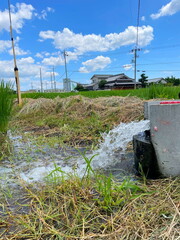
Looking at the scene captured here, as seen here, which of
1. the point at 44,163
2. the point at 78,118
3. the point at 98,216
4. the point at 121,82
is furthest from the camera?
the point at 121,82

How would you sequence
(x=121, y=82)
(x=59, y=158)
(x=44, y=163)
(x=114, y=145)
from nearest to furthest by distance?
(x=44, y=163)
(x=59, y=158)
(x=114, y=145)
(x=121, y=82)

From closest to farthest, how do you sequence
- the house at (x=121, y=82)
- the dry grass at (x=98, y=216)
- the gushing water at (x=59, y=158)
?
the dry grass at (x=98, y=216) → the gushing water at (x=59, y=158) → the house at (x=121, y=82)

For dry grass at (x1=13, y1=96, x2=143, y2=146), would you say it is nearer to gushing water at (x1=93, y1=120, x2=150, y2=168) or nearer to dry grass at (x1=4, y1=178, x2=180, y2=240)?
gushing water at (x1=93, y1=120, x2=150, y2=168)

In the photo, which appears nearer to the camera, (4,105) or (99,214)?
(99,214)

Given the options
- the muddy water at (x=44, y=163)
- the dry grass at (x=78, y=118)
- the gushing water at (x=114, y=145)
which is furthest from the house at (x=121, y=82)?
the muddy water at (x=44, y=163)

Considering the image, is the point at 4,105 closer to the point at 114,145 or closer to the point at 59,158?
the point at 59,158

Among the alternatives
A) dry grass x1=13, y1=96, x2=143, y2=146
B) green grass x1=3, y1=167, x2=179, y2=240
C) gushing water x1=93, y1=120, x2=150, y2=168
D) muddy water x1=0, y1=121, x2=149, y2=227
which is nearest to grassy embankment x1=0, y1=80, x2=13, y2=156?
muddy water x1=0, y1=121, x2=149, y2=227

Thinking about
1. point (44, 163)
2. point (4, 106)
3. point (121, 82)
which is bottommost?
point (44, 163)

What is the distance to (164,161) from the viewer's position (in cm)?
118

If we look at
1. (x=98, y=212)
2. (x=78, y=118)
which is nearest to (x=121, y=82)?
(x=78, y=118)

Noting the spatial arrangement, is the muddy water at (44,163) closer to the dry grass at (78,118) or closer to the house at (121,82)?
the dry grass at (78,118)

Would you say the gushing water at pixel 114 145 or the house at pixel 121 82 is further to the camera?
the house at pixel 121 82

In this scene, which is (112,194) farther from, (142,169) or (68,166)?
(68,166)

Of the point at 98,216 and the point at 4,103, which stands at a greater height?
the point at 4,103
